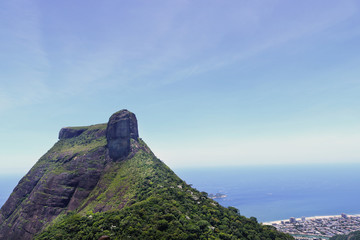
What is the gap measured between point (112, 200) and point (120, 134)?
4268 cm

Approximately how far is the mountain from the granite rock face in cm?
56

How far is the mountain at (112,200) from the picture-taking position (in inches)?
1839

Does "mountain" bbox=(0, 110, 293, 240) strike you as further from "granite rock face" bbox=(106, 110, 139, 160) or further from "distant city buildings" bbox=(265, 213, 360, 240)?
"distant city buildings" bbox=(265, 213, 360, 240)

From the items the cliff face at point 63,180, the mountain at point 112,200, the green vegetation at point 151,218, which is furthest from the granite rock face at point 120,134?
the green vegetation at point 151,218

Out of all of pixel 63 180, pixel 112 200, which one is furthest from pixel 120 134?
pixel 112 200

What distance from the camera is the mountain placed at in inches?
1839

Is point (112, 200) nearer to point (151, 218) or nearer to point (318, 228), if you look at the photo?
point (151, 218)

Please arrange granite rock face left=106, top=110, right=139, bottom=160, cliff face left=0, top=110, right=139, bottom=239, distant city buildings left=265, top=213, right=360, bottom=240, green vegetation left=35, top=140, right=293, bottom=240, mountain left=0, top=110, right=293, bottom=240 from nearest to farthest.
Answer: green vegetation left=35, top=140, right=293, bottom=240 < mountain left=0, top=110, right=293, bottom=240 < cliff face left=0, top=110, right=139, bottom=239 < granite rock face left=106, top=110, right=139, bottom=160 < distant city buildings left=265, top=213, right=360, bottom=240

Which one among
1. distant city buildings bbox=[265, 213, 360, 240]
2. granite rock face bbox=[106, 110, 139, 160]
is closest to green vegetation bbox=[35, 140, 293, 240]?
granite rock face bbox=[106, 110, 139, 160]

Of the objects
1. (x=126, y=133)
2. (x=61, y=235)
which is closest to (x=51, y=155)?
(x=126, y=133)

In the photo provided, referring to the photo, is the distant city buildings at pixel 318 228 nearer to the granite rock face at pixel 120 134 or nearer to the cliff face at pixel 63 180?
the granite rock face at pixel 120 134

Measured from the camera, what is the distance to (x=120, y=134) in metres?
114

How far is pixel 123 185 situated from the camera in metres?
88.2

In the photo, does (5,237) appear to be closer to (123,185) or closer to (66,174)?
(66,174)
